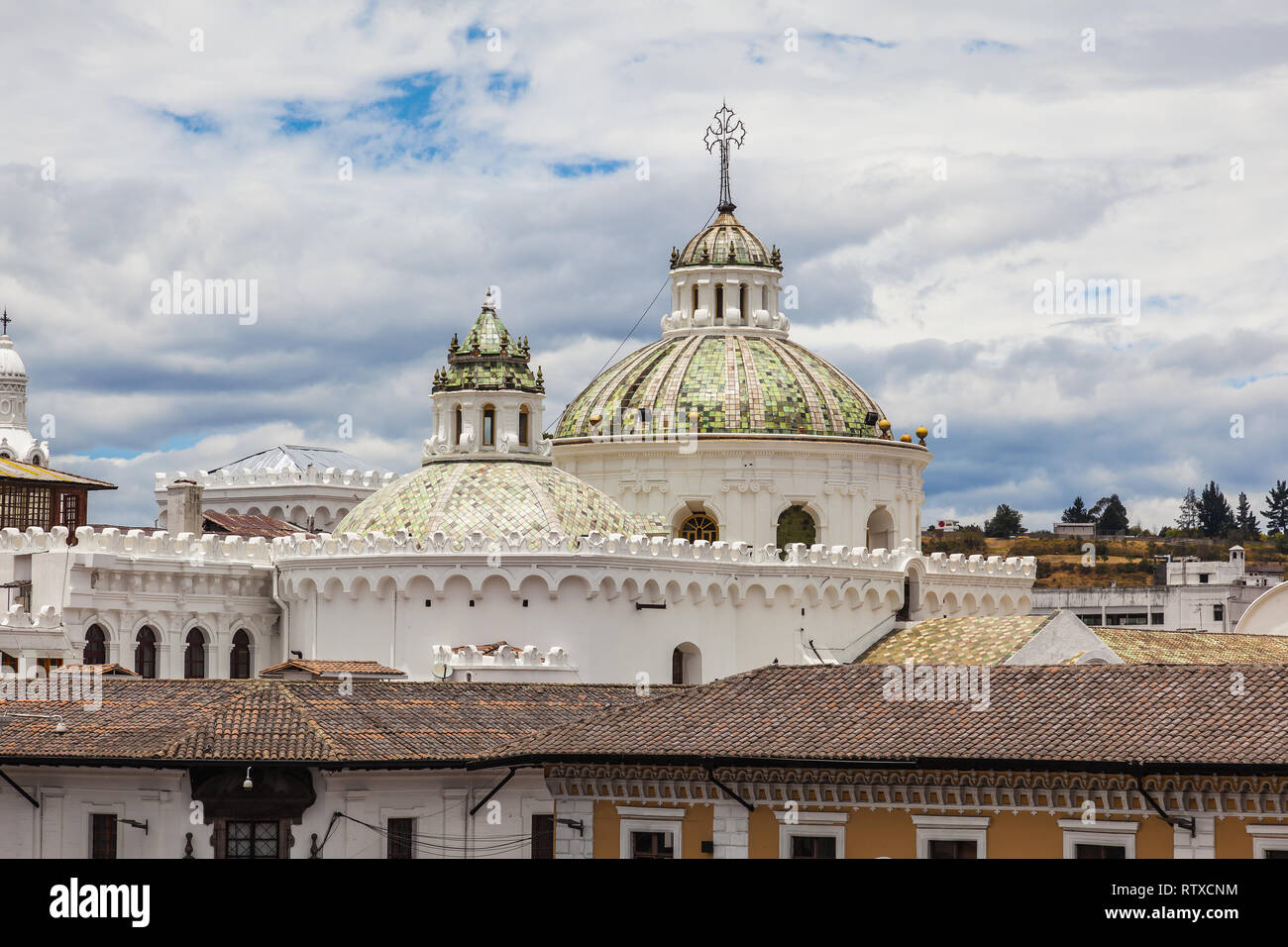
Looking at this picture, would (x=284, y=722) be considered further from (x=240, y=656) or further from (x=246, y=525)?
(x=246, y=525)

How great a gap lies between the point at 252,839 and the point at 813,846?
42.4 feet

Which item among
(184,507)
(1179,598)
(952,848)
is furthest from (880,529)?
(1179,598)

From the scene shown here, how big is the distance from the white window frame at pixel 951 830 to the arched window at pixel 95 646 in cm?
3123

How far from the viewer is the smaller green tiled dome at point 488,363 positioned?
7400cm

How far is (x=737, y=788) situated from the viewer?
46.2m

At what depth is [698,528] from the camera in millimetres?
80500

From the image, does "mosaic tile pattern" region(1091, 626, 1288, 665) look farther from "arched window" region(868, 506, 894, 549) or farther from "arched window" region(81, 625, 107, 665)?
"arched window" region(81, 625, 107, 665)

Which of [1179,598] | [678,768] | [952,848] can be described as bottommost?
[952,848]

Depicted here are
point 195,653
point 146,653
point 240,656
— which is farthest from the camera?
point 240,656

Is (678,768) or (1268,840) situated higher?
(678,768)

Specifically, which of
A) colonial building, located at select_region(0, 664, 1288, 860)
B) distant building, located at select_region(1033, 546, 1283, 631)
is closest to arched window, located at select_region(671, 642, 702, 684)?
colonial building, located at select_region(0, 664, 1288, 860)

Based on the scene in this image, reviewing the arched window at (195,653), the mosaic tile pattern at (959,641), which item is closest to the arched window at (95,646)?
the arched window at (195,653)
